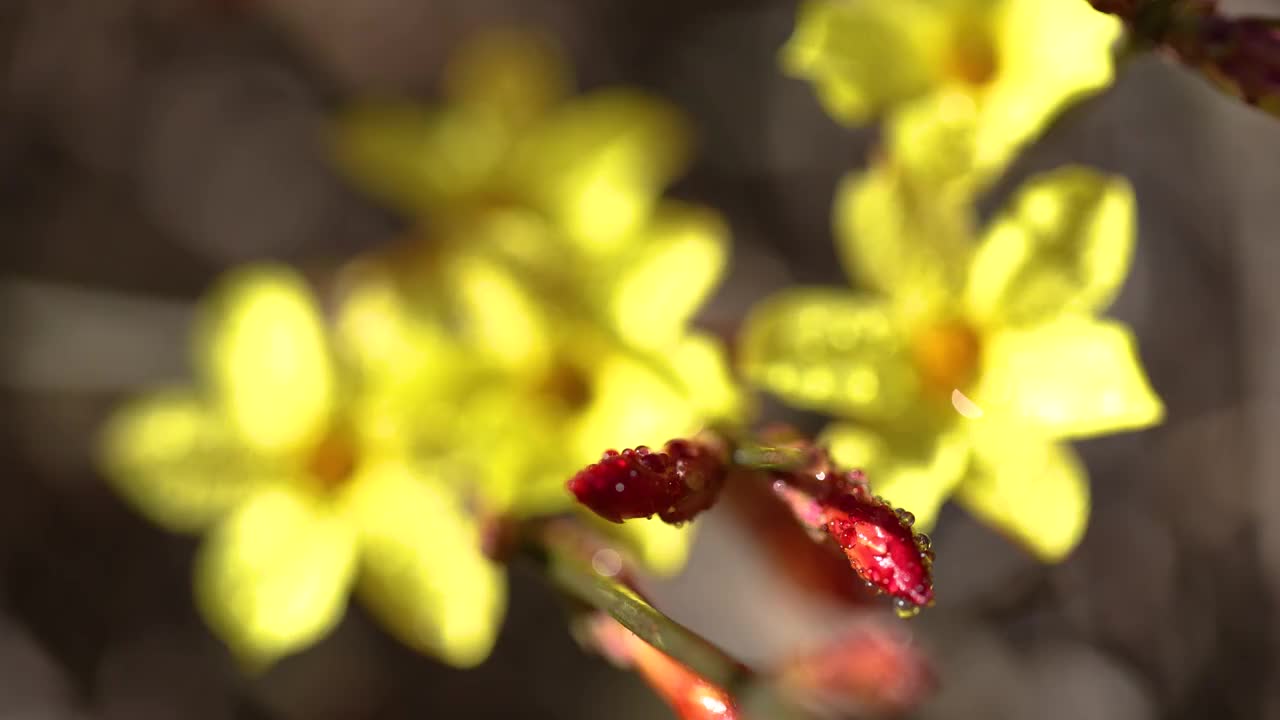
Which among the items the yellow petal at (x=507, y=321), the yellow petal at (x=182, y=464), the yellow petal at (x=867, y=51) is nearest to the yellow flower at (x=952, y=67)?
the yellow petal at (x=867, y=51)

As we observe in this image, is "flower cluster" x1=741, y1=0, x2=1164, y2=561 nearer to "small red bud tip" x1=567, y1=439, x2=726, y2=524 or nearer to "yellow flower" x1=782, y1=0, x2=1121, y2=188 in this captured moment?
"yellow flower" x1=782, y1=0, x2=1121, y2=188

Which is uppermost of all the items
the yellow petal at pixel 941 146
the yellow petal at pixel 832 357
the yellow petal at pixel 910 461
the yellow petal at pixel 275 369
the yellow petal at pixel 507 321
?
the yellow petal at pixel 941 146

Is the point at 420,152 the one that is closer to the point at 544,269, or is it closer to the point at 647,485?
the point at 544,269

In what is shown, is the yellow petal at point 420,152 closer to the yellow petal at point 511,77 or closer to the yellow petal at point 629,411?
the yellow petal at point 511,77

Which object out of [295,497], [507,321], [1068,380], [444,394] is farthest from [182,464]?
[1068,380]

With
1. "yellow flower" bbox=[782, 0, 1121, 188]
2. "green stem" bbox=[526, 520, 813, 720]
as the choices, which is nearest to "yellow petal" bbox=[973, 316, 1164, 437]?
"yellow flower" bbox=[782, 0, 1121, 188]

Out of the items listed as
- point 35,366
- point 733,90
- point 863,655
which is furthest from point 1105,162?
point 35,366

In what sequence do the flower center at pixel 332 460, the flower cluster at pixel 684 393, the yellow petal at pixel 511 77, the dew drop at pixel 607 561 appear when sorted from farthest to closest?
the yellow petal at pixel 511 77
the flower center at pixel 332 460
the dew drop at pixel 607 561
the flower cluster at pixel 684 393
